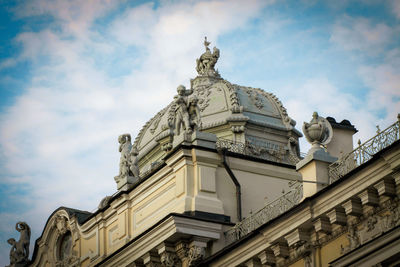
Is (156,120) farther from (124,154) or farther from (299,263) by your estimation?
(299,263)

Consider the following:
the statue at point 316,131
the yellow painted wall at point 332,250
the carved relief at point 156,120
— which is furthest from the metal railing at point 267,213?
the carved relief at point 156,120

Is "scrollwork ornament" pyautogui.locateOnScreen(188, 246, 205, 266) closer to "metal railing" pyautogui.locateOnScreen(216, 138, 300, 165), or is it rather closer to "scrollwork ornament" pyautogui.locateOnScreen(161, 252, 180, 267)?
"scrollwork ornament" pyautogui.locateOnScreen(161, 252, 180, 267)

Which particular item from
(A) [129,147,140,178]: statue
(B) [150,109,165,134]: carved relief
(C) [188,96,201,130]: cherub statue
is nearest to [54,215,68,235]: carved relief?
(A) [129,147,140,178]: statue

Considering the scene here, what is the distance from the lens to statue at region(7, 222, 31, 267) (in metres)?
40.3

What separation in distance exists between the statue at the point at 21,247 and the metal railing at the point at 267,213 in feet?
43.8

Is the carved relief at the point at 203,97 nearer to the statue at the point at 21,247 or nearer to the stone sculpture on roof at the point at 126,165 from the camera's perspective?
the stone sculpture on roof at the point at 126,165

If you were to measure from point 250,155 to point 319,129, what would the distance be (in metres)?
9.23

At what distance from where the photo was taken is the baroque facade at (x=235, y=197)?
22.4 m

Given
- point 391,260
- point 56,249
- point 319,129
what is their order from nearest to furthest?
point 391,260 < point 319,129 < point 56,249

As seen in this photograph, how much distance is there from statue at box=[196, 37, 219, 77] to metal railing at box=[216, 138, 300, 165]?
6.39 m

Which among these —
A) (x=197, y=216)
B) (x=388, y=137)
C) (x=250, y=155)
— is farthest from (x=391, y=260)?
(x=250, y=155)

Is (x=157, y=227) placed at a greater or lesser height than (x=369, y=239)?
greater

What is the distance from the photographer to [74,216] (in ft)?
119

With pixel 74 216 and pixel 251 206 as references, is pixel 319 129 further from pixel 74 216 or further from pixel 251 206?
pixel 74 216
